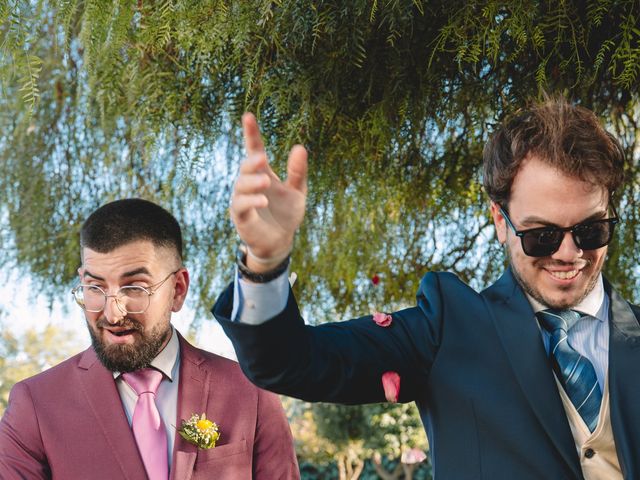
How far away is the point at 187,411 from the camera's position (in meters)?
2.59

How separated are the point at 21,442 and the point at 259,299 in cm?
121

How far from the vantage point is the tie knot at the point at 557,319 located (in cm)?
200

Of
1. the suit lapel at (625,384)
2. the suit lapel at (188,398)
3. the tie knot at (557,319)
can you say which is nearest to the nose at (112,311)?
the suit lapel at (188,398)

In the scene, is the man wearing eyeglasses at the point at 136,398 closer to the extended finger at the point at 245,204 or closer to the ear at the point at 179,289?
the ear at the point at 179,289

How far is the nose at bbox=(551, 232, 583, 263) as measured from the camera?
6.25ft

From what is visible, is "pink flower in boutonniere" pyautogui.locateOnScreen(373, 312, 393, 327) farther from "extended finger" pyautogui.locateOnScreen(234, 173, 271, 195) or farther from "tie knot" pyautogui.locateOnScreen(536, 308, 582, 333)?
"extended finger" pyautogui.locateOnScreen(234, 173, 271, 195)

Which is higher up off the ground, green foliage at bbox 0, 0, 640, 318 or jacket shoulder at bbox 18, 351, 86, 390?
green foliage at bbox 0, 0, 640, 318

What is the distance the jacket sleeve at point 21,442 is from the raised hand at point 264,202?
3.99ft

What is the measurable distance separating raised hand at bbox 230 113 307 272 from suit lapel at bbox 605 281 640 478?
79 centimetres

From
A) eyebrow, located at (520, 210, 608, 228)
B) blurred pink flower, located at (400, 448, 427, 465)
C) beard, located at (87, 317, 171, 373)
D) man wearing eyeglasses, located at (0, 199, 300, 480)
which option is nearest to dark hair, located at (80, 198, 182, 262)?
man wearing eyeglasses, located at (0, 199, 300, 480)

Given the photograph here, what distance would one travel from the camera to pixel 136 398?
2.61 meters

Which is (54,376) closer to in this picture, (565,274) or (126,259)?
(126,259)

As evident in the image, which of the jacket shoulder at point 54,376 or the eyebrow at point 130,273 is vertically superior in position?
the eyebrow at point 130,273

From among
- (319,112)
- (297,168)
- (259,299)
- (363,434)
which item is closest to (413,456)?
(363,434)
